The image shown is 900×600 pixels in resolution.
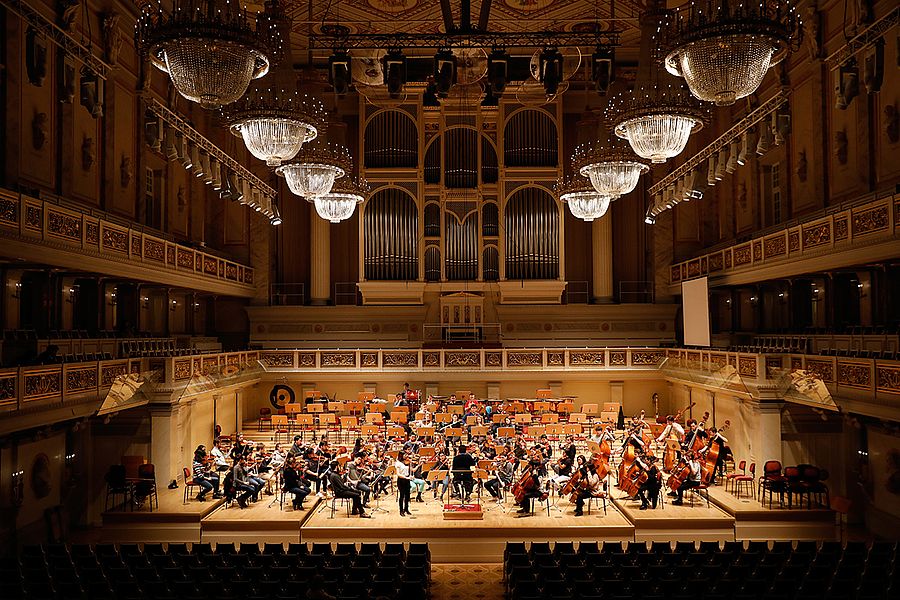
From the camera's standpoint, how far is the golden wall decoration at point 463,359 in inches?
733

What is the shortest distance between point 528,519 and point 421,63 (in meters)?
7.85

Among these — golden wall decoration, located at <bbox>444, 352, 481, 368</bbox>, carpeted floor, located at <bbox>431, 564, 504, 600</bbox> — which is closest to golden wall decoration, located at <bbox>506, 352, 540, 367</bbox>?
golden wall decoration, located at <bbox>444, 352, 481, 368</bbox>

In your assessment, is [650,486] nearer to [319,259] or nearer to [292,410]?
[292,410]

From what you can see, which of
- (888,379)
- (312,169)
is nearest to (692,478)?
(888,379)

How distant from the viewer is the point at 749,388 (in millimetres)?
13070

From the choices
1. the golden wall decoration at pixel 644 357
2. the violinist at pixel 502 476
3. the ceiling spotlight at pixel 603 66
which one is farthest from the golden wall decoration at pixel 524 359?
the ceiling spotlight at pixel 603 66

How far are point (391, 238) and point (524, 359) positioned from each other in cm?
525

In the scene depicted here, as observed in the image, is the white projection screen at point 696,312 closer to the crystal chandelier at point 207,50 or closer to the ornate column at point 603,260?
the ornate column at point 603,260

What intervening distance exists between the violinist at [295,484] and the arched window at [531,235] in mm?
10196

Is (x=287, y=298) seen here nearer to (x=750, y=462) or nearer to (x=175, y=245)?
(x=175, y=245)

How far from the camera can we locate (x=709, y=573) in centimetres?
728

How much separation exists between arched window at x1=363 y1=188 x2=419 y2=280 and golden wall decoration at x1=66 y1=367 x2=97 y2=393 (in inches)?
401

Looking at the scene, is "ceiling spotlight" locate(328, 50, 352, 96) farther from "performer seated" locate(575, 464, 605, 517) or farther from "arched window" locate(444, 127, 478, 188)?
"arched window" locate(444, 127, 478, 188)

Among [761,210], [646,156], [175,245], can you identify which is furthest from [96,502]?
[761,210]
